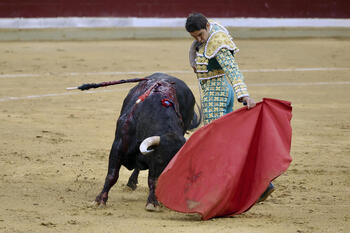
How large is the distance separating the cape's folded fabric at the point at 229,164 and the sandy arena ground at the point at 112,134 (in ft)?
0.34

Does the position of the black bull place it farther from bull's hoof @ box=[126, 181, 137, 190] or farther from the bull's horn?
bull's hoof @ box=[126, 181, 137, 190]

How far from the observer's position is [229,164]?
381 cm

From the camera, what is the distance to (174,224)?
364cm

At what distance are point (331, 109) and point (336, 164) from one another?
2.42m

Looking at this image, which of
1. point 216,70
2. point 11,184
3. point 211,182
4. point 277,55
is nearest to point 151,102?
point 216,70

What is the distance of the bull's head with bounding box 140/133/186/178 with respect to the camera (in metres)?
3.97

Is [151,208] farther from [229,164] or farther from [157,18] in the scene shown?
[157,18]

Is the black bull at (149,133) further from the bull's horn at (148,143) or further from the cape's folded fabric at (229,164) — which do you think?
the cape's folded fabric at (229,164)

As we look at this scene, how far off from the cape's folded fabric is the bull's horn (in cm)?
15

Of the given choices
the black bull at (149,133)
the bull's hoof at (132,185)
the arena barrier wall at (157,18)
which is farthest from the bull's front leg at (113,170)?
the arena barrier wall at (157,18)

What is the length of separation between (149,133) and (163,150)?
0.17 meters

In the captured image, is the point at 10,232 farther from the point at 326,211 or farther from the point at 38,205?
the point at 326,211

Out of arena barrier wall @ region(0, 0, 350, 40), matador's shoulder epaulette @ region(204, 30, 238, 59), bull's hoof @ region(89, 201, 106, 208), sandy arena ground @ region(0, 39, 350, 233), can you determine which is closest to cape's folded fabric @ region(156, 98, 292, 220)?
sandy arena ground @ region(0, 39, 350, 233)

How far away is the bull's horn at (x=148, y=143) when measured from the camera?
12.6 ft
